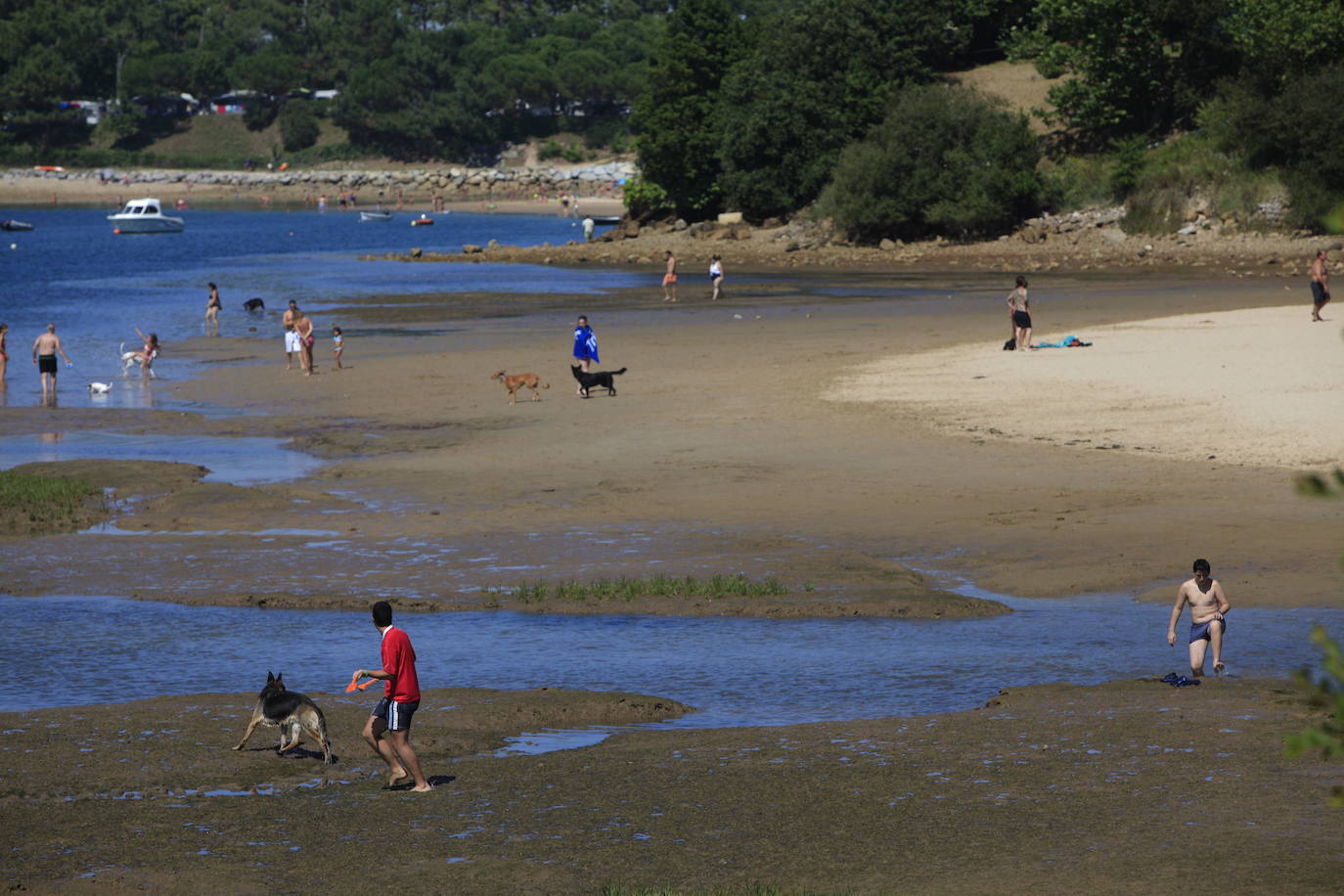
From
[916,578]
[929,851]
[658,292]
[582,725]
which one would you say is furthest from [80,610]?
[658,292]

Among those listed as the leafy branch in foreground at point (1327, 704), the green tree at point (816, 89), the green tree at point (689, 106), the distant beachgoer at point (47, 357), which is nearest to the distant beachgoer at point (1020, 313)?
the distant beachgoer at point (47, 357)

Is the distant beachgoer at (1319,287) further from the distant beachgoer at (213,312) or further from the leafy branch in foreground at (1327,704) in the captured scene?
the leafy branch in foreground at (1327,704)

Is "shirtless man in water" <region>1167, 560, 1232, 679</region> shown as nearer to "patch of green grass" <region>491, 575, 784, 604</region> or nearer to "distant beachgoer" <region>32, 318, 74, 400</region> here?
"patch of green grass" <region>491, 575, 784, 604</region>

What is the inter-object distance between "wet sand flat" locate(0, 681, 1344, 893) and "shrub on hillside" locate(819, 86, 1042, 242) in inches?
2494

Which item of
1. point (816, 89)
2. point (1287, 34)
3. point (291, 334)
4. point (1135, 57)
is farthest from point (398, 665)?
point (816, 89)

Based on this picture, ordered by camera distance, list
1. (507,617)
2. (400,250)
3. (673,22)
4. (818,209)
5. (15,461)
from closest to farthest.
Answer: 1. (507,617)
2. (15,461)
3. (818,209)
4. (673,22)
5. (400,250)

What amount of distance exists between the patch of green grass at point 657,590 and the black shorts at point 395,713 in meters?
6.86

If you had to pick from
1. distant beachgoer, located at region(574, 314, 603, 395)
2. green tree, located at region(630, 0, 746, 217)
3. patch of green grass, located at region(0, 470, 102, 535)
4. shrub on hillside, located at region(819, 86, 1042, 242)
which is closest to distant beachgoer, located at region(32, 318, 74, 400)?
patch of green grass, located at region(0, 470, 102, 535)

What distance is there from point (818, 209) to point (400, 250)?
3071 centimetres

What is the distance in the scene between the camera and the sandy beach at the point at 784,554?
10273 mm

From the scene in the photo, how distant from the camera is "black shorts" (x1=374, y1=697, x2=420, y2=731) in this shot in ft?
37.6

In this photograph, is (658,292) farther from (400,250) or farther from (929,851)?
(929,851)

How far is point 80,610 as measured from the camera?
18.4 meters

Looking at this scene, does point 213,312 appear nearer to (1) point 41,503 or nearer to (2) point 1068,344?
(2) point 1068,344
